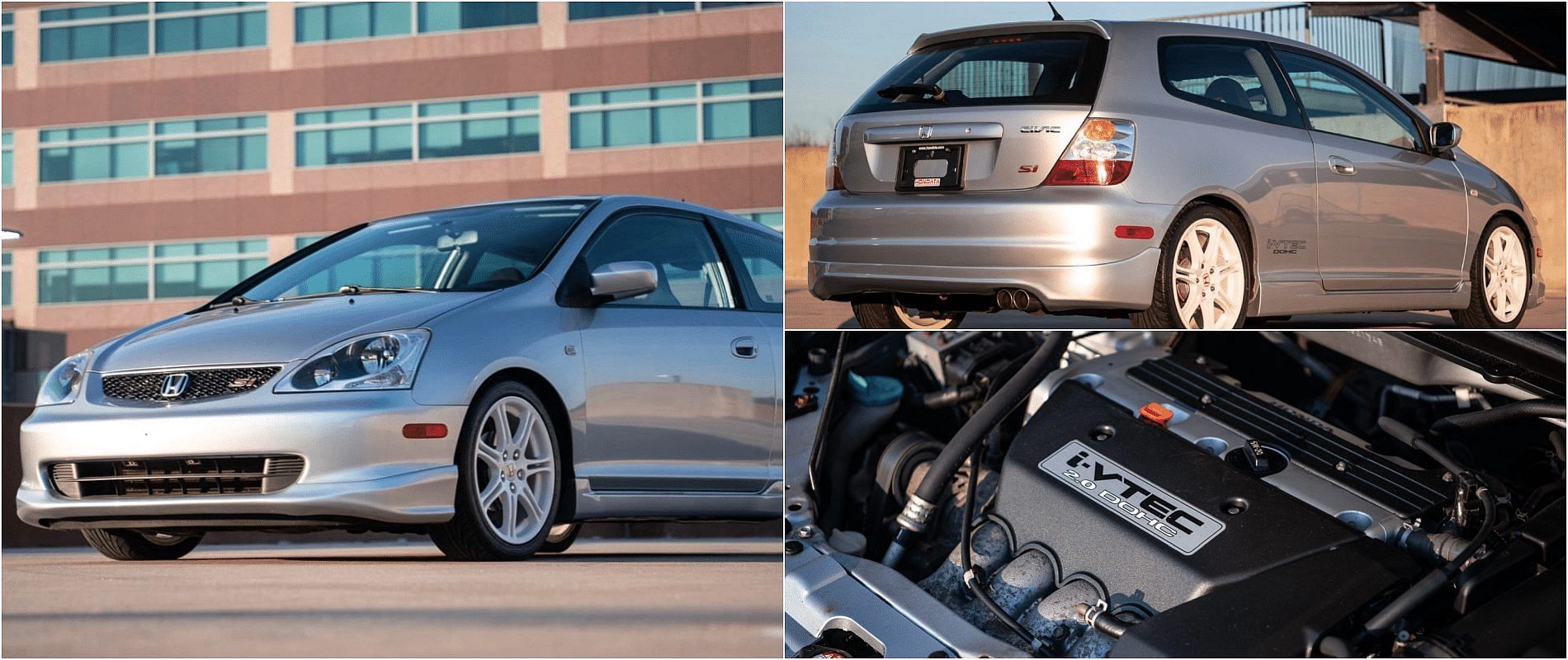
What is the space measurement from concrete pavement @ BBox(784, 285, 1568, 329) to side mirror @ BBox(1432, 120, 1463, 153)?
2.22ft

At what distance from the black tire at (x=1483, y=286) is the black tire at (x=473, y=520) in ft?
11.7

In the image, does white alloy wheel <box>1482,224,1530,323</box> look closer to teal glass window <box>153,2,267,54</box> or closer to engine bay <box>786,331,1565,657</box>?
engine bay <box>786,331,1565,657</box>

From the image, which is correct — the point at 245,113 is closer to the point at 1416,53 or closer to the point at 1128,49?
the point at 1416,53

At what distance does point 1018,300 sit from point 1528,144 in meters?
A: 6.73

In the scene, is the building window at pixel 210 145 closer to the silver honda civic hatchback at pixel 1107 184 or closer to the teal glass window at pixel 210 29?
the teal glass window at pixel 210 29

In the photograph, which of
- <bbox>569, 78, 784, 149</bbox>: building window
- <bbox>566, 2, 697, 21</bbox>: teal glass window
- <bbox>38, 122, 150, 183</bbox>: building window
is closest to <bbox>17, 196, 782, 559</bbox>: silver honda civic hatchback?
<bbox>569, 78, 784, 149</bbox>: building window

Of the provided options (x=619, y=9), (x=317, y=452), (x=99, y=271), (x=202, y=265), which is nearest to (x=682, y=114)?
(x=619, y=9)

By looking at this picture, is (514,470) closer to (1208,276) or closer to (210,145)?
(1208,276)

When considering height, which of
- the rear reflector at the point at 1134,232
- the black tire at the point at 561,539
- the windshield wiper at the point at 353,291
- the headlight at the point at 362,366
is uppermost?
the rear reflector at the point at 1134,232

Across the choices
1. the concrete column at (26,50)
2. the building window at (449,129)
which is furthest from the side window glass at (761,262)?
the concrete column at (26,50)

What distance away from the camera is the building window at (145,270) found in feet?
68.9

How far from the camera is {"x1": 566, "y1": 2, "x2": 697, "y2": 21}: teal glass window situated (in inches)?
761

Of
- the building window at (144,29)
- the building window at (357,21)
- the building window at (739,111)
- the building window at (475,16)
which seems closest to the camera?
the building window at (739,111)

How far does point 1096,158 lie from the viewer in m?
3.72
